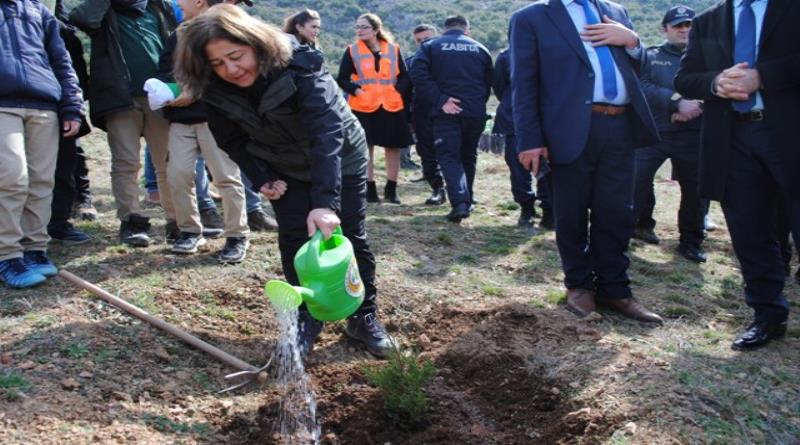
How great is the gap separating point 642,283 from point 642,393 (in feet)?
7.11

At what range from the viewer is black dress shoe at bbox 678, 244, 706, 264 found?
239 inches

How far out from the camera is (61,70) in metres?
4.56

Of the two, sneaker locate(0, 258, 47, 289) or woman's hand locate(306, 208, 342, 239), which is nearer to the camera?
woman's hand locate(306, 208, 342, 239)

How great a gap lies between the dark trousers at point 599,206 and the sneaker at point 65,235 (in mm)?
3336

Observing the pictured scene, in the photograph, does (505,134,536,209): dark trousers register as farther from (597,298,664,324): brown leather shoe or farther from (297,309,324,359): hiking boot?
(297,309,324,359): hiking boot

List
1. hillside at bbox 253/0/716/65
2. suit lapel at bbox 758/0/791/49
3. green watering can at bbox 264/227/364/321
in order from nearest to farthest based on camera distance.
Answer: green watering can at bbox 264/227/364/321, suit lapel at bbox 758/0/791/49, hillside at bbox 253/0/716/65

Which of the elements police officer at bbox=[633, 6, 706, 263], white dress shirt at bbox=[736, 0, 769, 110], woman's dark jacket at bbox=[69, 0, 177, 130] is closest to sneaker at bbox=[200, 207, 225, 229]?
woman's dark jacket at bbox=[69, 0, 177, 130]

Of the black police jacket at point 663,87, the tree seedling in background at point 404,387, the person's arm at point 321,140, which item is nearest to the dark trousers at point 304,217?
the person's arm at point 321,140

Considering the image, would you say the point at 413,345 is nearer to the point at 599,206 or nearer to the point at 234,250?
the point at 599,206

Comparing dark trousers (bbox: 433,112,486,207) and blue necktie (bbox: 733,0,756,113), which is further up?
blue necktie (bbox: 733,0,756,113)

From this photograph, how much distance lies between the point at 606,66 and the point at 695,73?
45 cm

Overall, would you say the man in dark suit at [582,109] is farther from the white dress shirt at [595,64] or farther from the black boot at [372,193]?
the black boot at [372,193]

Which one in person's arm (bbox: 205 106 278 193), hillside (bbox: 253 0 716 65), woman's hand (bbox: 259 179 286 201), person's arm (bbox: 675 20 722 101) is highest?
hillside (bbox: 253 0 716 65)

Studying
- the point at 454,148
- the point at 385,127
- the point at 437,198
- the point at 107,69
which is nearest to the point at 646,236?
the point at 454,148
